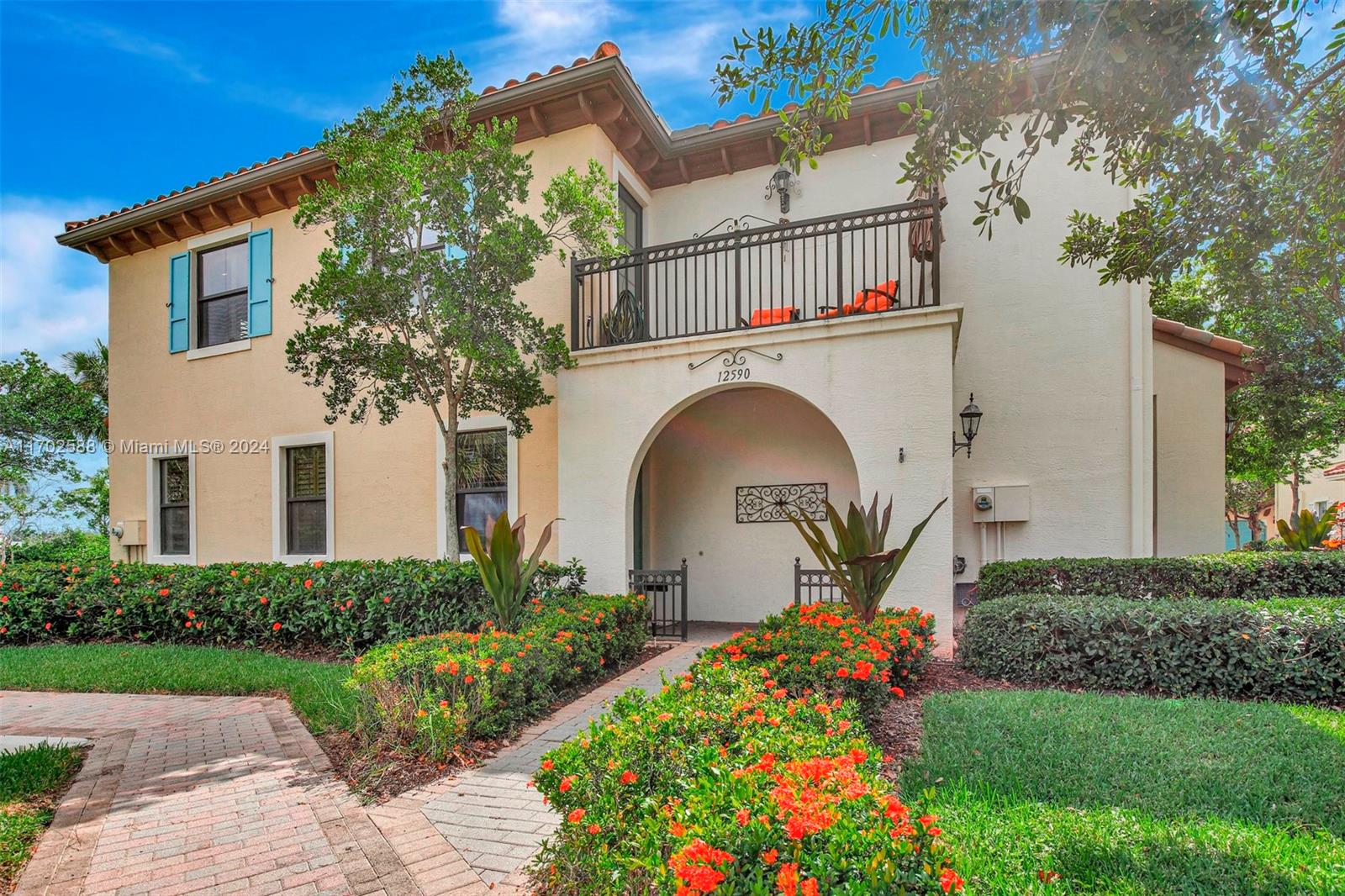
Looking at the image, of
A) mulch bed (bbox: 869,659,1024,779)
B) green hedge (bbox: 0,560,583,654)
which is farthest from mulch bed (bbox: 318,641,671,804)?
green hedge (bbox: 0,560,583,654)

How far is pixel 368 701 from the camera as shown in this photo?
14.0 ft

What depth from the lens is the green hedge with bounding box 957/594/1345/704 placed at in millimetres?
4539

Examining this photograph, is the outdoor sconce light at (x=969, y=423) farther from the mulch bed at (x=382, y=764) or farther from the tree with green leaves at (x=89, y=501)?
the tree with green leaves at (x=89, y=501)

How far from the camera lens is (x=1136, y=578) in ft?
22.8

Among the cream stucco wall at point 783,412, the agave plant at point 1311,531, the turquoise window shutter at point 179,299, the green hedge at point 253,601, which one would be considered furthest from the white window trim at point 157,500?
the agave plant at point 1311,531

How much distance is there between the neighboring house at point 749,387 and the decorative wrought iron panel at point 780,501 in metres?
0.03

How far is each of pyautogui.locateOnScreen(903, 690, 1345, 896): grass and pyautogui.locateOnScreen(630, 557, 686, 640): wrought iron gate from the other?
11.0ft

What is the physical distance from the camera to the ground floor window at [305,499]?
9719 mm

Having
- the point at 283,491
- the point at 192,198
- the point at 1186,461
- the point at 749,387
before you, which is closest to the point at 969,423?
the point at 749,387

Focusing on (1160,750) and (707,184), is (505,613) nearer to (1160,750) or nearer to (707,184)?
(1160,750)

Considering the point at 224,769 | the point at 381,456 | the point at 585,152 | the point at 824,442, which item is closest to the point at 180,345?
the point at 381,456

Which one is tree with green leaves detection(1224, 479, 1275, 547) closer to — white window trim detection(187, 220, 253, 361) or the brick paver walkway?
the brick paver walkway

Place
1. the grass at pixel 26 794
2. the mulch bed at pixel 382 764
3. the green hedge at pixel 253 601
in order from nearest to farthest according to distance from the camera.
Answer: the grass at pixel 26 794 < the mulch bed at pixel 382 764 < the green hedge at pixel 253 601

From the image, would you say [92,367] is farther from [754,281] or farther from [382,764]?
[382,764]
